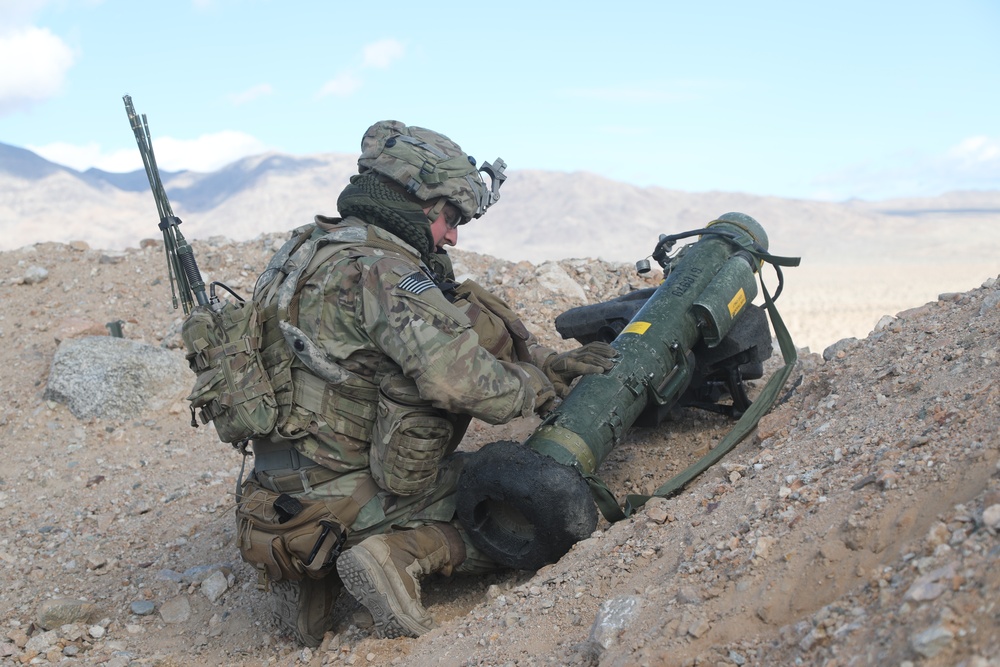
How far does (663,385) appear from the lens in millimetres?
4820

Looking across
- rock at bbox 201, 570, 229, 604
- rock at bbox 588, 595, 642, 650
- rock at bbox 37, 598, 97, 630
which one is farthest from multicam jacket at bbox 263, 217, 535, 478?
rock at bbox 37, 598, 97, 630

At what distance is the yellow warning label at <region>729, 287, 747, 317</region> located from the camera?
16.7 ft

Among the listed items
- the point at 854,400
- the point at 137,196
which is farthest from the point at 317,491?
the point at 137,196

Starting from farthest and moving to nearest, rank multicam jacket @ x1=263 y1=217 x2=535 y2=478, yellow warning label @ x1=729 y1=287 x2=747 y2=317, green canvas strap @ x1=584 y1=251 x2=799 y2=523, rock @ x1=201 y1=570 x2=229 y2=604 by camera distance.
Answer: yellow warning label @ x1=729 y1=287 x2=747 y2=317 < rock @ x1=201 y1=570 x2=229 y2=604 < green canvas strap @ x1=584 y1=251 x2=799 y2=523 < multicam jacket @ x1=263 y1=217 x2=535 y2=478

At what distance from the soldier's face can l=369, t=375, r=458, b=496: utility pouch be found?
2.56ft

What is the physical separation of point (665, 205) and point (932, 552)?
6537 centimetres

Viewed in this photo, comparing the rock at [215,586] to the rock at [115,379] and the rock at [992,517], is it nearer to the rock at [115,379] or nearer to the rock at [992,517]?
the rock at [115,379]

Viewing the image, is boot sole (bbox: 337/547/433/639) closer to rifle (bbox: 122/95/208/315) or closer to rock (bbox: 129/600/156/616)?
rock (bbox: 129/600/156/616)

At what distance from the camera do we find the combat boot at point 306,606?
4145mm

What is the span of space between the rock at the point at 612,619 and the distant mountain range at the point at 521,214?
41866 mm

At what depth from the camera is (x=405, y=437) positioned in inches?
154

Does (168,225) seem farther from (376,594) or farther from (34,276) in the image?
(34,276)

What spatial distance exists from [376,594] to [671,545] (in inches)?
46.6

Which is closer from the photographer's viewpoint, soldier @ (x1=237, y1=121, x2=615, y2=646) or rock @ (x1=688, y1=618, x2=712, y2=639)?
rock @ (x1=688, y1=618, x2=712, y2=639)
